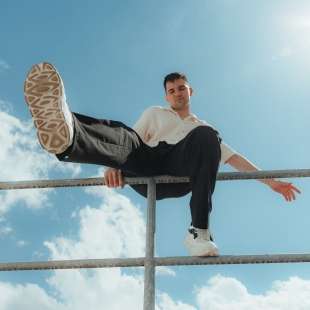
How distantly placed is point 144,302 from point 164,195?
88 cm

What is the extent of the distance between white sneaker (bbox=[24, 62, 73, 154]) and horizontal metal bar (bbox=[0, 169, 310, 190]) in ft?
1.75

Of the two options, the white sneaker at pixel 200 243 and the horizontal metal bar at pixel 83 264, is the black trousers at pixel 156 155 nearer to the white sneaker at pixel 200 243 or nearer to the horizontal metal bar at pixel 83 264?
the white sneaker at pixel 200 243

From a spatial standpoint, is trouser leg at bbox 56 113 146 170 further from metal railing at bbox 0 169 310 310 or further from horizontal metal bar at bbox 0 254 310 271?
horizontal metal bar at bbox 0 254 310 271

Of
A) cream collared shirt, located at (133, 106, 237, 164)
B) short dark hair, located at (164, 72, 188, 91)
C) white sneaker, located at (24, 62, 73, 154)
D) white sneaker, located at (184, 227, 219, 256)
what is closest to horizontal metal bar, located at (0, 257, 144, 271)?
white sneaker, located at (184, 227, 219, 256)

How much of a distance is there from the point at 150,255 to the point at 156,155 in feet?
2.28

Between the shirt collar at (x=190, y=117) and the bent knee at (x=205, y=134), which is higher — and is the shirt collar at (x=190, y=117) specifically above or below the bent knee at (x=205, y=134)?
above

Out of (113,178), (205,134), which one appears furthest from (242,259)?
(113,178)

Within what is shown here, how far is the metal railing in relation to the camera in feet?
8.92

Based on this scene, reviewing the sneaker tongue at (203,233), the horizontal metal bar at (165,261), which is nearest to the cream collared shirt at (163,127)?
the sneaker tongue at (203,233)

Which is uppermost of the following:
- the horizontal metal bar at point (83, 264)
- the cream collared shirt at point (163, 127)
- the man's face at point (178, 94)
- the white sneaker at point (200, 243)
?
the man's face at point (178, 94)

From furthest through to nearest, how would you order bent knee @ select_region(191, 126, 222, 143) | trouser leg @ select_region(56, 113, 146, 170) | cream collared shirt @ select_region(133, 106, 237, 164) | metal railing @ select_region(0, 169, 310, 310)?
cream collared shirt @ select_region(133, 106, 237, 164) < bent knee @ select_region(191, 126, 222, 143) < metal railing @ select_region(0, 169, 310, 310) < trouser leg @ select_region(56, 113, 146, 170)

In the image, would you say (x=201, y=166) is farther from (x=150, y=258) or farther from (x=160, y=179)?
(x=150, y=258)

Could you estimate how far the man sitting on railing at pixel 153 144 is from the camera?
2512 millimetres

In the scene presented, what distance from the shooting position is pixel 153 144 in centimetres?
351
